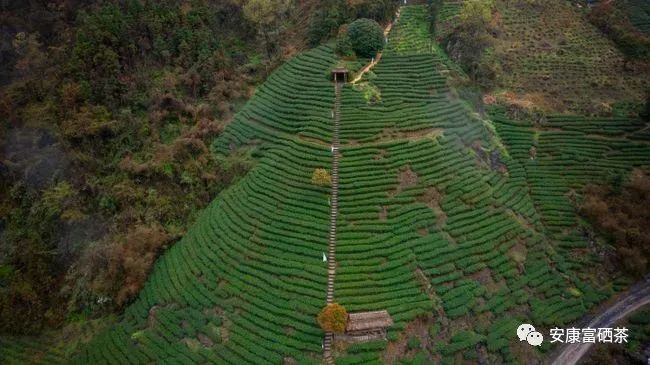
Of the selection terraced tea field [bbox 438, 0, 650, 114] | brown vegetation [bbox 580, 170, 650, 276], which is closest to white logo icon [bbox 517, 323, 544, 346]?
brown vegetation [bbox 580, 170, 650, 276]

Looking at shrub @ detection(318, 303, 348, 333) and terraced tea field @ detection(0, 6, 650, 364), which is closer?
shrub @ detection(318, 303, 348, 333)

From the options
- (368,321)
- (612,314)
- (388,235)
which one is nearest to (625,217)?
(612,314)

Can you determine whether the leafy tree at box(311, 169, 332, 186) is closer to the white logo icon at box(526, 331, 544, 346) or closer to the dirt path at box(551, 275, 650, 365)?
the white logo icon at box(526, 331, 544, 346)

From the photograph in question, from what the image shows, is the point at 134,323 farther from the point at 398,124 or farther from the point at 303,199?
the point at 398,124

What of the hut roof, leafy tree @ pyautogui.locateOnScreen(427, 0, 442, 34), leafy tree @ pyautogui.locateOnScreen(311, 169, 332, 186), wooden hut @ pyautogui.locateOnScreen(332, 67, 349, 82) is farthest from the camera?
leafy tree @ pyautogui.locateOnScreen(427, 0, 442, 34)

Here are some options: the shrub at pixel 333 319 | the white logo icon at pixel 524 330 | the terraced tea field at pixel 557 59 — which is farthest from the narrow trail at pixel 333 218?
the terraced tea field at pixel 557 59

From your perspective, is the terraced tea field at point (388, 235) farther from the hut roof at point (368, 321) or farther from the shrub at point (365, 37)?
the shrub at point (365, 37)
